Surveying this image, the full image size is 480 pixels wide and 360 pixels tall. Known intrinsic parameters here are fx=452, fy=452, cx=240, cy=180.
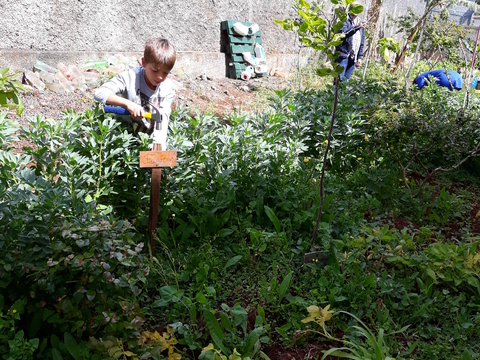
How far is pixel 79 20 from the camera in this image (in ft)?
21.4

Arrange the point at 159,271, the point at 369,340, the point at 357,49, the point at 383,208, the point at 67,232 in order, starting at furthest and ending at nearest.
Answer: the point at 357,49 → the point at 383,208 → the point at 159,271 → the point at 369,340 → the point at 67,232

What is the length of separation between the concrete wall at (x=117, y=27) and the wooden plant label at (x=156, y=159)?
403 cm

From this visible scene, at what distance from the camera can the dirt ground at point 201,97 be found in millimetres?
5195

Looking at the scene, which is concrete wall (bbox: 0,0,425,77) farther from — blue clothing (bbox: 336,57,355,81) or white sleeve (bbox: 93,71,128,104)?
white sleeve (bbox: 93,71,128,104)

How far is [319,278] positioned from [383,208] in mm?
1367

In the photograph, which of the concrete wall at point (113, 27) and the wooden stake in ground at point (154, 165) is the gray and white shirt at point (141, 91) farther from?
the concrete wall at point (113, 27)

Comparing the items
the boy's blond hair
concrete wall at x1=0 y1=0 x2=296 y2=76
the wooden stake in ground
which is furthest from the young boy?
concrete wall at x1=0 y1=0 x2=296 y2=76

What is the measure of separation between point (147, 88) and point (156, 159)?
3.48 ft

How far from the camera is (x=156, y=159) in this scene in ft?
8.43

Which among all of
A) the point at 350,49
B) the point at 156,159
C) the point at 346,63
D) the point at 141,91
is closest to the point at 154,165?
the point at 156,159

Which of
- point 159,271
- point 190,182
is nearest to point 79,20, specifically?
point 190,182

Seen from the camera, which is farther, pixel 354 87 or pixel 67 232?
pixel 354 87

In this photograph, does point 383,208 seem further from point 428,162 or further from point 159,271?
point 159,271

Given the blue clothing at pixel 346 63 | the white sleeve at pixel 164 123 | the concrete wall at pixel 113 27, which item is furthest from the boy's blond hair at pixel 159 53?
the blue clothing at pixel 346 63
